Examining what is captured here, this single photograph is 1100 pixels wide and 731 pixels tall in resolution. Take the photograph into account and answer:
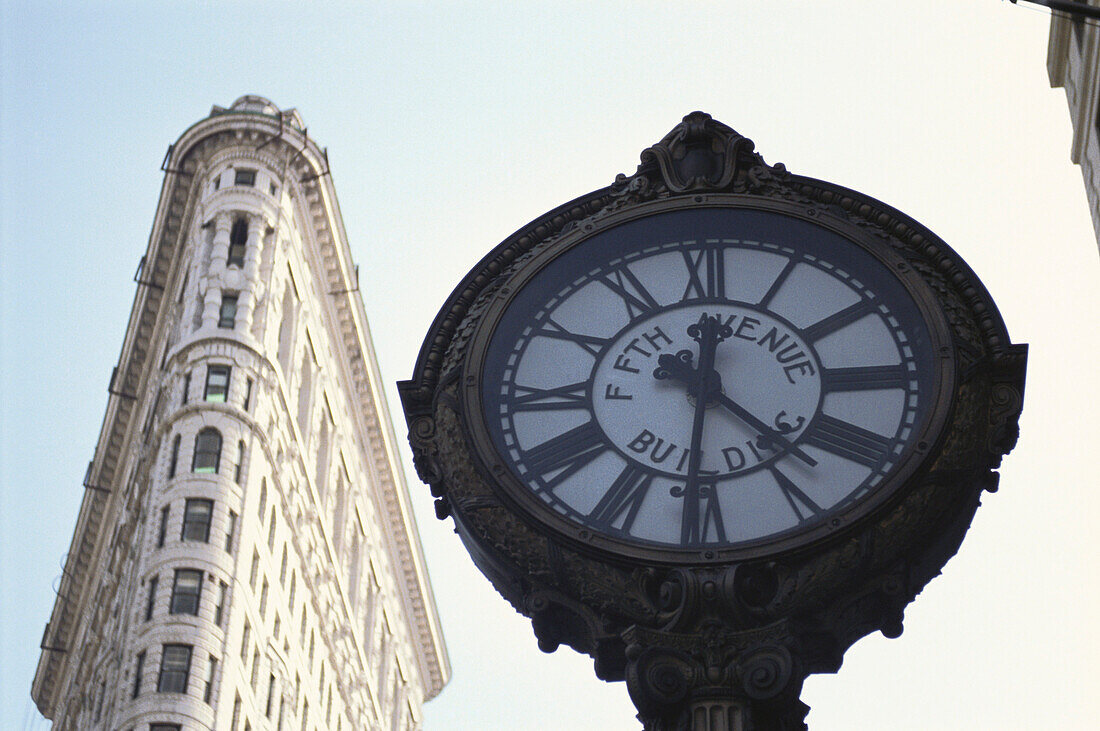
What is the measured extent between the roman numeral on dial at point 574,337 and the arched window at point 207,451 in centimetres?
5685

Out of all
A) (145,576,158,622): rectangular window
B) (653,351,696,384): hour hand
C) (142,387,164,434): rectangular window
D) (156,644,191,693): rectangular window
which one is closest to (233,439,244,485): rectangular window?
(145,576,158,622): rectangular window

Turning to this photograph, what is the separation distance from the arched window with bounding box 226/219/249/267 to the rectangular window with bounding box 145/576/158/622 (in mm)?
15625

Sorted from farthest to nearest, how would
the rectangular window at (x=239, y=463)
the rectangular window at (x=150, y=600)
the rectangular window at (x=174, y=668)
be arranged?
the rectangular window at (x=239, y=463)
the rectangular window at (x=150, y=600)
the rectangular window at (x=174, y=668)


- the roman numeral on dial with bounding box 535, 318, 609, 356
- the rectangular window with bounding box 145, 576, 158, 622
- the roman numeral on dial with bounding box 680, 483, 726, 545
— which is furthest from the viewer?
the rectangular window with bounding box 145, 576, 158, 622

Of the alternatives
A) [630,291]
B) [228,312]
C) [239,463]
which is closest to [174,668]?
[239,463]

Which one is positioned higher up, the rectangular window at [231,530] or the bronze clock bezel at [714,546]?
the rectangular window at [231,530]

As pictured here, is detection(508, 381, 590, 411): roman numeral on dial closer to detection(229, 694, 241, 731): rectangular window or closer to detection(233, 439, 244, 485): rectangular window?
detection(229, 694, 241, 731): rectangular window

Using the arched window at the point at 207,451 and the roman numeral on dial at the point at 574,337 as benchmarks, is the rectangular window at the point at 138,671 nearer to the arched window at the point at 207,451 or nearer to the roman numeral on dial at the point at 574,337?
the arched window at the point at 207,451

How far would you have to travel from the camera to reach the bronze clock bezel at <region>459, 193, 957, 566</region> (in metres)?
3.48

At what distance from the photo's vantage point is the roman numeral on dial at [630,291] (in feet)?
13.4

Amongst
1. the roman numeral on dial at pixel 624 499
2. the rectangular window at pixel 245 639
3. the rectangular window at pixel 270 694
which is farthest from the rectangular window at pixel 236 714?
the roman numeral on dial at pixel 624 499

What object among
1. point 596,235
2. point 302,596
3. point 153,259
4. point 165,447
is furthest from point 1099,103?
point 153,259

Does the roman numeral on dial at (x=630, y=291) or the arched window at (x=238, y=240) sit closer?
the roman numeral on dial at (x=630, y=291)

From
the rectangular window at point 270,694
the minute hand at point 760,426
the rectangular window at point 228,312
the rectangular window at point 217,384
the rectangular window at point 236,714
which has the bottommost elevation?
the minute hand at point 760,426
